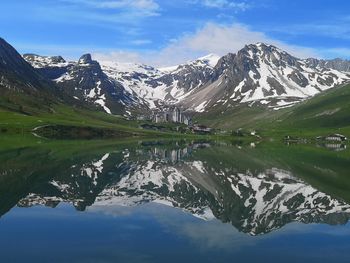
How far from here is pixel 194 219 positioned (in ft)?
138

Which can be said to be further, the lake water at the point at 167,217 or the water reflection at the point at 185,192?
the water reflection at the point at 185,192

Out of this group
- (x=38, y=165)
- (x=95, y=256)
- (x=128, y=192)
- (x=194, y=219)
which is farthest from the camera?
(x=38, y=165)

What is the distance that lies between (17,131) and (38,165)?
123m

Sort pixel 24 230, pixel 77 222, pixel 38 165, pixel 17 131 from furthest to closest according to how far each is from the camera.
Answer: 1. pixel 17 131
2. pixel 38 165
3. pixel 77 222
4. pixel 24 230

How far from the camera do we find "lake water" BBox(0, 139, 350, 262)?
30.2 m

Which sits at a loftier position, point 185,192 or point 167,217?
point 167,217

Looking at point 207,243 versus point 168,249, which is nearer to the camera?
point 168,249

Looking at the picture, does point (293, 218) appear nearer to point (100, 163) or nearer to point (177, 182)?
point (177, 182)

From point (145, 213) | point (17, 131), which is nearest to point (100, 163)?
point (145, 213)

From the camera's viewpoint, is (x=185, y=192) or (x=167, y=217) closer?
(x=167, y=217)

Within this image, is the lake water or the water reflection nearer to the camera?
the lake water

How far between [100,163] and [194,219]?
55198 millimetres

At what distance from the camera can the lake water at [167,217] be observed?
3017 cm

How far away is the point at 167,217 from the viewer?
139ft
